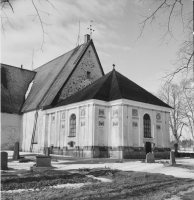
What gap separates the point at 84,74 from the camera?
100 ft

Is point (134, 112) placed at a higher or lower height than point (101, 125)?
higher

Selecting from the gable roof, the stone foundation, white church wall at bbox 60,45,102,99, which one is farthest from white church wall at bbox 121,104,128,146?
the gable roof

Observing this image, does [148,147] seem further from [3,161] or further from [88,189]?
[88,189]

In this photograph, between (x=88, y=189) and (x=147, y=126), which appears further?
(x=147, y=126)

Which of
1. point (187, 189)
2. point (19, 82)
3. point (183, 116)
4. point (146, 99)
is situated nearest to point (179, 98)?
point (183, 116)

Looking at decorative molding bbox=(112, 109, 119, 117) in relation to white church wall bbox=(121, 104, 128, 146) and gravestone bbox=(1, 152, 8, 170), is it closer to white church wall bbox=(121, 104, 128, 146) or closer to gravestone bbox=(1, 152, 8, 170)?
white church wall bbox=(121, 104, 128, 146)

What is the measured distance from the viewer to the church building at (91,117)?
869 inches

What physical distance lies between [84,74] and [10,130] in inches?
478

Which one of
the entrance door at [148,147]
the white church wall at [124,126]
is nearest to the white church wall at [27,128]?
the white church wall at [124,126]

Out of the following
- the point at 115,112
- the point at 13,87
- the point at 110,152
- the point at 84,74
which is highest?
the point at 84,74

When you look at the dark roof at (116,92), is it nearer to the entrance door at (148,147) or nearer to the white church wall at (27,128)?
the entrance door at (148,147)

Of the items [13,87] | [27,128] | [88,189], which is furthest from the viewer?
[13,87]

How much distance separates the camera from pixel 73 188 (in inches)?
288

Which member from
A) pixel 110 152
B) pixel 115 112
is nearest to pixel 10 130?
pixel 110 152
